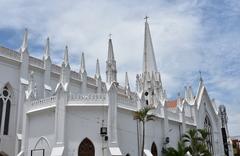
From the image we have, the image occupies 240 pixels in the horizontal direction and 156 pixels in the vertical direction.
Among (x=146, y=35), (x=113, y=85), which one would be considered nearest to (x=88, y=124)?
(x=113, y=85)

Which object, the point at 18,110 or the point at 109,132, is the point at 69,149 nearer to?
the point at 109,132

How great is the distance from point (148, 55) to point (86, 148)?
23.1 metres

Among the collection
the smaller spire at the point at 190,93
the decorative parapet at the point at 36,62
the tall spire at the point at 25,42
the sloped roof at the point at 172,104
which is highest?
the tall spire at the point at 25,42

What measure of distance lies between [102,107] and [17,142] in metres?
8.66

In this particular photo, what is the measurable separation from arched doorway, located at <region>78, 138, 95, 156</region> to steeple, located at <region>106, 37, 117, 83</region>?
5.67m

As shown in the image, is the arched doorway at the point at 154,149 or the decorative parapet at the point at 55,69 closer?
the arched doorway at the point at 154,149

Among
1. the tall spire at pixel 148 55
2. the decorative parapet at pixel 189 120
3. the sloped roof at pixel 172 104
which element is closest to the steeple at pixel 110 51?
the tall spire at pixel 148 55

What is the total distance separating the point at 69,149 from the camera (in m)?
25.1

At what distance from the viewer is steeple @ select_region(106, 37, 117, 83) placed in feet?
92.8

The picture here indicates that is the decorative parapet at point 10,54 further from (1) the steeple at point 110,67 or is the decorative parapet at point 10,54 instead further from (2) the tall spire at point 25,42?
(1) the steeple at point 110,67

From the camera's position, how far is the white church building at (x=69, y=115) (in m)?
25.5

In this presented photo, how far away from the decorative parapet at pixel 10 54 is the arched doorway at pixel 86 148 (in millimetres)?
11640

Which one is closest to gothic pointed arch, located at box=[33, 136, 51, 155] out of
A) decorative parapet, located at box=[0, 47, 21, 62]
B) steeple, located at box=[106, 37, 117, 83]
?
steeple, located at box=[106, 37, 117, 83]

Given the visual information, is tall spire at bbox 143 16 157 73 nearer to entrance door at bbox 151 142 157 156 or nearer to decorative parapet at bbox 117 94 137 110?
entrance door at bbox 151 142 157 156
